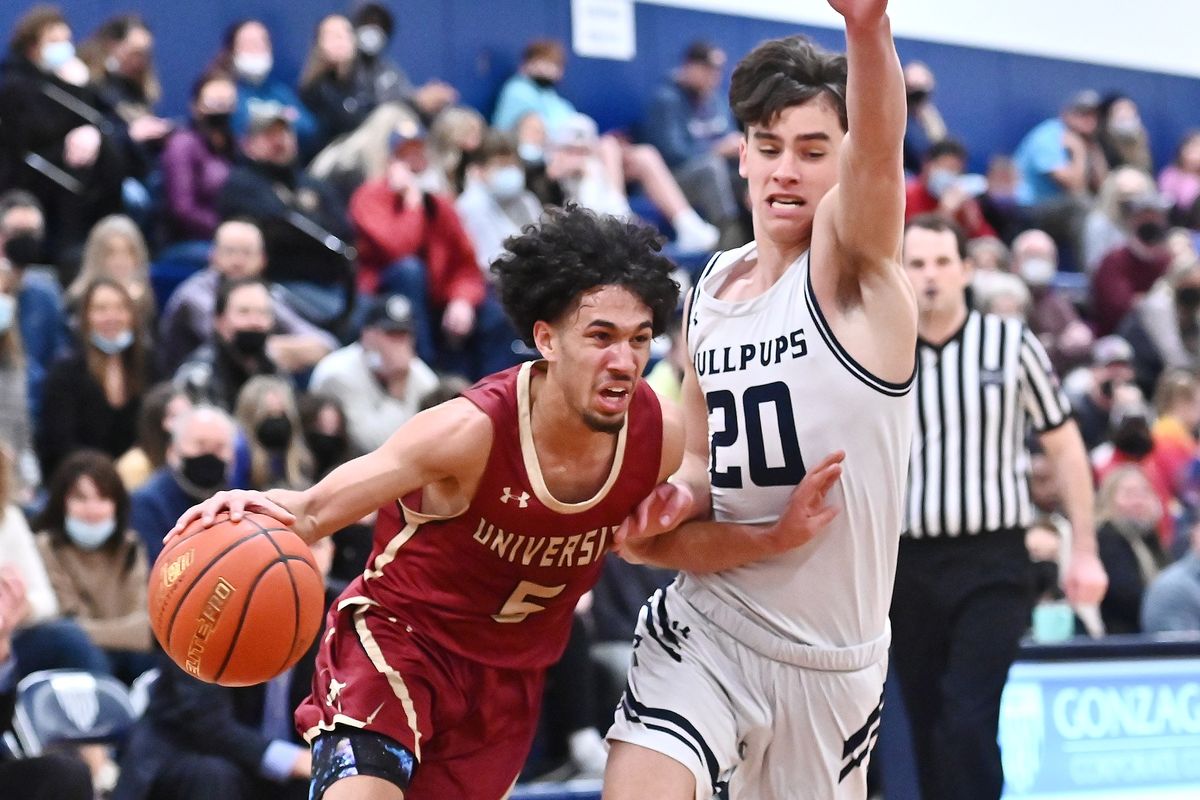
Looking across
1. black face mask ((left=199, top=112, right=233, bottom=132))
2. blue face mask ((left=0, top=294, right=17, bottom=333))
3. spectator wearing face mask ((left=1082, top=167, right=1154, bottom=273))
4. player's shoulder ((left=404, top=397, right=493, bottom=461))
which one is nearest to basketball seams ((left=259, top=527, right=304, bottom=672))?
player's shoulder ((left=404, top=397, right=493, bottom=461))

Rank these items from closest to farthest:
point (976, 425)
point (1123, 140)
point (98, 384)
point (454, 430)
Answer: point (454, 430) < point (976, 425) < point (98, 384) < point (1123, 140)

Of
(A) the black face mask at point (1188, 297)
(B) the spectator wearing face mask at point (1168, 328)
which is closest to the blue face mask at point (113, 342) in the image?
(B) the spectator wearing face mask at point (1168, 328)

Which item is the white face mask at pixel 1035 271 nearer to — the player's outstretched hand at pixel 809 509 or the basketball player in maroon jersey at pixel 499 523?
the basketball player in maroon jersey at pixel 499 523

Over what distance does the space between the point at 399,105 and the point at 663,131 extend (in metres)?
3.21

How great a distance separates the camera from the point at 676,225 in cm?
1220

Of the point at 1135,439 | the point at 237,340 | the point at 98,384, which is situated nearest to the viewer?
the point at 98,384

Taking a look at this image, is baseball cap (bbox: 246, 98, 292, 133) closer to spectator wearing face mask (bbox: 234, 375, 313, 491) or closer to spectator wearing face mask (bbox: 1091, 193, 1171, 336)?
spectator wearing face mask (bbox: 234, 375, 313, 491)

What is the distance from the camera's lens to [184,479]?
22.0 feet

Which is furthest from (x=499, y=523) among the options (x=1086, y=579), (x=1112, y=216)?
(x=1112, y=216)

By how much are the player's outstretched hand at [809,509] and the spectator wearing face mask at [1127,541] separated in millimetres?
5414

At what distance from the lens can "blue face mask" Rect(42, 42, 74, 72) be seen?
895cm

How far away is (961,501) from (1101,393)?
5828mm

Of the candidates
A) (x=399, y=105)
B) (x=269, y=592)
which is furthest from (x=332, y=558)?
(x=399, y=105)

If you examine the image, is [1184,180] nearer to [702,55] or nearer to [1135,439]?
[702,55]
